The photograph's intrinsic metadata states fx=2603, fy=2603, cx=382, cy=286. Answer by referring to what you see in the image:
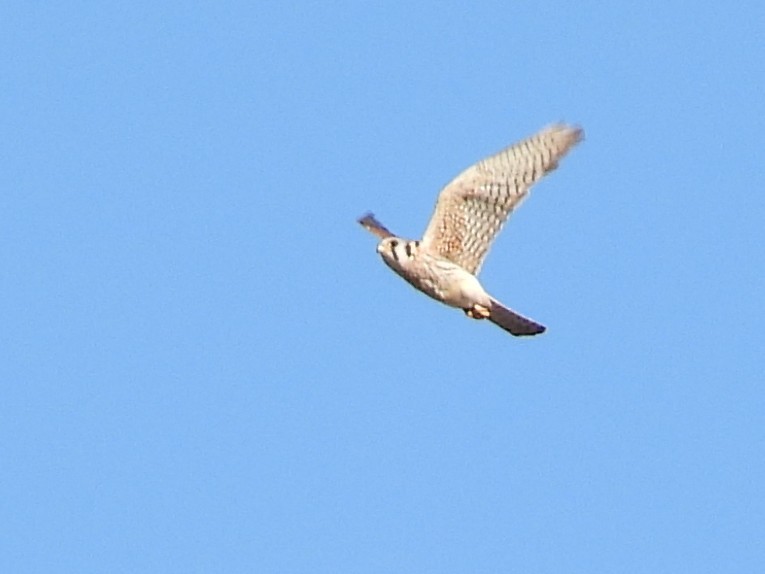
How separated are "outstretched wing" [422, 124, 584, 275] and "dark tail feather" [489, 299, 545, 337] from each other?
0.41 meters

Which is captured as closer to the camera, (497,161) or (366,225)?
(497,161)

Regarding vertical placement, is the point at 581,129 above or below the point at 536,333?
above

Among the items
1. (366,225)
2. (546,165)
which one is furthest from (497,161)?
(366,225)

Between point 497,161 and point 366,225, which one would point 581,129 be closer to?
point 497,161

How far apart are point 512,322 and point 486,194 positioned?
45.3 inches

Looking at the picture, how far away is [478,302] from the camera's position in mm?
22594

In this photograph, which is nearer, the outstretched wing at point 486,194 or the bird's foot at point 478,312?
the outstretched wing at point 486,194

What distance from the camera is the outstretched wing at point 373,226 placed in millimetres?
23578

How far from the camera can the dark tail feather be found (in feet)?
73.8

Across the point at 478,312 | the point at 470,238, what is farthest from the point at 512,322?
the point at 470,238

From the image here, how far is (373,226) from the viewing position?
2383cm

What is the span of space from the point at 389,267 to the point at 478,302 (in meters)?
0.84

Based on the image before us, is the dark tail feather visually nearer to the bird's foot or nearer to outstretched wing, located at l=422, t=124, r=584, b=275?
the bird's foot

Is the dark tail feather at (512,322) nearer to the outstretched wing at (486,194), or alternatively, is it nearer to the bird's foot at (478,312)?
the bird's foot at (478,312)
